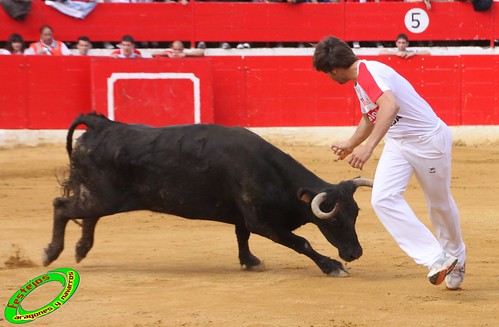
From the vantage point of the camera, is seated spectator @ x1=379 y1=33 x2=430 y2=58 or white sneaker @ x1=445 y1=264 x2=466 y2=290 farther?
seated spectator @ x1=379 y1=33 x2=430 y2=58

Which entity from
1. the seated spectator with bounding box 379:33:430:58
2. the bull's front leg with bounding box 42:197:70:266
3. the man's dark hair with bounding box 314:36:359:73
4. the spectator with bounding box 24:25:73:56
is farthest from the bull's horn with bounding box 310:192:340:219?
the seated spectator with bounding box 379:33:430:58

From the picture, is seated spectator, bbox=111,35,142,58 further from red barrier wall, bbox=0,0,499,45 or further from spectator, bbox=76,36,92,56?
red barrier wall, bbox=0,0,499,45

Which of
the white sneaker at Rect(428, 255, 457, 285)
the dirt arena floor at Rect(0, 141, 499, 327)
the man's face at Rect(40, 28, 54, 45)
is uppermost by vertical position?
the man's face at Rect(40, 28, 54, 45)

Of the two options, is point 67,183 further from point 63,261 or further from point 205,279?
point 205,279

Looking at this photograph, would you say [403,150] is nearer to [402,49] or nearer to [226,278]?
[226,278]

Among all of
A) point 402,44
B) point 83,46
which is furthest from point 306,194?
point 402,44

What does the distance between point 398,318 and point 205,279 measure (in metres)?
1.67

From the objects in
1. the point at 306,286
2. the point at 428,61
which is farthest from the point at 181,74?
the point at 306,286

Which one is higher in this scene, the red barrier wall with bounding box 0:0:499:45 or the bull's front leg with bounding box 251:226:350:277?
the red barrier wall with bounding box 0:0:499:45

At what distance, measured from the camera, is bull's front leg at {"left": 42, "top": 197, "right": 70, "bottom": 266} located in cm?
731

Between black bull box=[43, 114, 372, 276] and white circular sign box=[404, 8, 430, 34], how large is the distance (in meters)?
9.31

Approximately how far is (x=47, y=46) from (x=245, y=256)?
25.6ft

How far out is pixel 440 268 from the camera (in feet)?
19.2

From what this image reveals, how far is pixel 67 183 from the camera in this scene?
750cm
